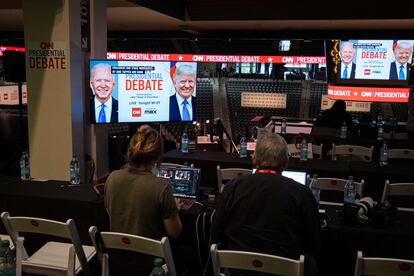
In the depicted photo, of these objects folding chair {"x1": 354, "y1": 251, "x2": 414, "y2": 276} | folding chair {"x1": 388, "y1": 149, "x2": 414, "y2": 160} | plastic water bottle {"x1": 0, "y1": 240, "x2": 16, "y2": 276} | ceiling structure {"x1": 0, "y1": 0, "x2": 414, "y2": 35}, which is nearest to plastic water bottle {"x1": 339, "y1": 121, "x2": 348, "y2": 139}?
folding chair {"x1": 388, "y1": 149, "x2": 414, "y2": 160}

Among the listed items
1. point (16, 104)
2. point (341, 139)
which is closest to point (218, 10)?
point (341, 139)

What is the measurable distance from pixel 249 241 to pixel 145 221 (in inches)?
27.0

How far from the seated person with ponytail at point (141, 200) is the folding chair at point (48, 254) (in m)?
0.24

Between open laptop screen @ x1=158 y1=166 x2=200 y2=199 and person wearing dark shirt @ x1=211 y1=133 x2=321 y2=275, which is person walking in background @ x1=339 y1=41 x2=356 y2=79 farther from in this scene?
person wearing dark shirt @ x1=211 y1=133 x2=321 y2=275

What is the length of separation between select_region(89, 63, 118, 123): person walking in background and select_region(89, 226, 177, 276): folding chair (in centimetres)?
275

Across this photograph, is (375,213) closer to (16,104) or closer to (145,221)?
(145,221)

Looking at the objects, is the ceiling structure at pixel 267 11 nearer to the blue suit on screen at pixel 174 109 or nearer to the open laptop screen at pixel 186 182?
the blue suit on screen at pixel 174 109

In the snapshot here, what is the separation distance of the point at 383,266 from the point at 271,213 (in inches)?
24.5

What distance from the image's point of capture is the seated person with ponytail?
2.62m

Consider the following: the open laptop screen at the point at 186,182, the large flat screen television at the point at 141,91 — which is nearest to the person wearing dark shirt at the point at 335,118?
the large flat screen television at the point at 141,91

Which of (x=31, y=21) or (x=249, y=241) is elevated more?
(x=31, y=21)

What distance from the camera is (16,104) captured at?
8.43m

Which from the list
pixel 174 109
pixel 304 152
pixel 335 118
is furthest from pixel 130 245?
pixel 335 118

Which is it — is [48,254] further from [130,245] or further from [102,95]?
[102,95]
